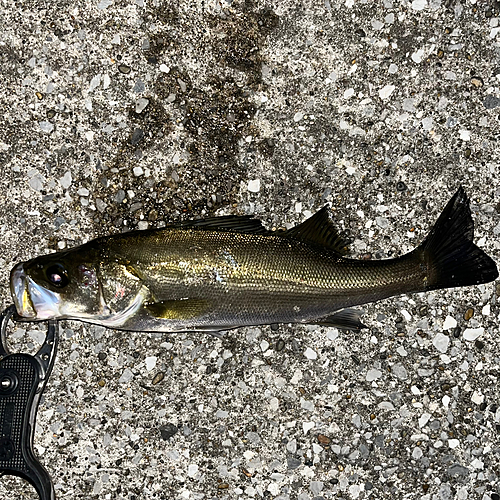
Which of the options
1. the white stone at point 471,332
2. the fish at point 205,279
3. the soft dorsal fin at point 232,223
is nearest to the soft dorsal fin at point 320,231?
the fish at point 205,279

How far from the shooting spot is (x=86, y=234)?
3.75 meters

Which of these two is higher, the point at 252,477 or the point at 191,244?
the point at 191,244

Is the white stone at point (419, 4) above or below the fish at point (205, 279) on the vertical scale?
above

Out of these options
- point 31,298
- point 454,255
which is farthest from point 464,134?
point 31,298

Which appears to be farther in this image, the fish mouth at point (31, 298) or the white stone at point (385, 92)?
the white stone at point (385, 92)

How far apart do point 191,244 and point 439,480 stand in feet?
8.27

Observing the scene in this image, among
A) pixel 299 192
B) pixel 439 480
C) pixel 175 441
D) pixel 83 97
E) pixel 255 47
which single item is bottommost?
pixel 439 480

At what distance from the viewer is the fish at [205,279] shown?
3189 mm

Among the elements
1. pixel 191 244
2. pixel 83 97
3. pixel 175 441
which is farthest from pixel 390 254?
pixel 83 97

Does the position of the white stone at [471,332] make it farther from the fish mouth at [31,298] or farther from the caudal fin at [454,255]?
the fish mouth at [31,298]

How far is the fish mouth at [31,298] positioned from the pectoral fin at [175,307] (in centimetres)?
59

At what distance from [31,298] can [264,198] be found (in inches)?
67.3

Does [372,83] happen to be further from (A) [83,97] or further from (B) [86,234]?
(B) [86,234]

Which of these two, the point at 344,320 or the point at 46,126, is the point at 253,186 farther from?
the point at 46,126
